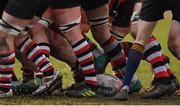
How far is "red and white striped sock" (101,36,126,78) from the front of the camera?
7395 millimetres

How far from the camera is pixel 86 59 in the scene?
6844 mm

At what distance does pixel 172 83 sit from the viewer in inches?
278

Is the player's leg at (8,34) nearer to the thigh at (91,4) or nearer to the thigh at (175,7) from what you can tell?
the thigh at (91,4)

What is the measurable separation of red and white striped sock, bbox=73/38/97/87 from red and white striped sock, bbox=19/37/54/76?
1.19ft

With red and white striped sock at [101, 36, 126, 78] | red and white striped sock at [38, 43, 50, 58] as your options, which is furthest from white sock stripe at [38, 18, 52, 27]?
red and white striped sock at [101, 36, 126, 78]

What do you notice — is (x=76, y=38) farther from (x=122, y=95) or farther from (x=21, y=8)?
(x=122, y=95)

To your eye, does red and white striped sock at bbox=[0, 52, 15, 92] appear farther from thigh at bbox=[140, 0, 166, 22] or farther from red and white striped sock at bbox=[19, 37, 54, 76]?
thigh at bbox=[140, 0, 166, 22]

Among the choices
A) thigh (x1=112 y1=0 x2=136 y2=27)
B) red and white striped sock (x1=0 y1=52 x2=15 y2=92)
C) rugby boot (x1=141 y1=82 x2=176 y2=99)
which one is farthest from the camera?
thigh (x1=112 y1=0 x2=136 y2=27)

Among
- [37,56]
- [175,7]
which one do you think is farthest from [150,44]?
[37,56]

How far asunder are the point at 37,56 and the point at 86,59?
1.79 feet

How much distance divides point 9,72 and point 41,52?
53cm

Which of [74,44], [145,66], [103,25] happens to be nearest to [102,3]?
[103,25]

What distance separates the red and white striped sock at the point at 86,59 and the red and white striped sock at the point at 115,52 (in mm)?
572

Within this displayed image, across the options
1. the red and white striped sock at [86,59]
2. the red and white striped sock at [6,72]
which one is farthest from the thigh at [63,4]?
the red and white striped sock at [6,72]
